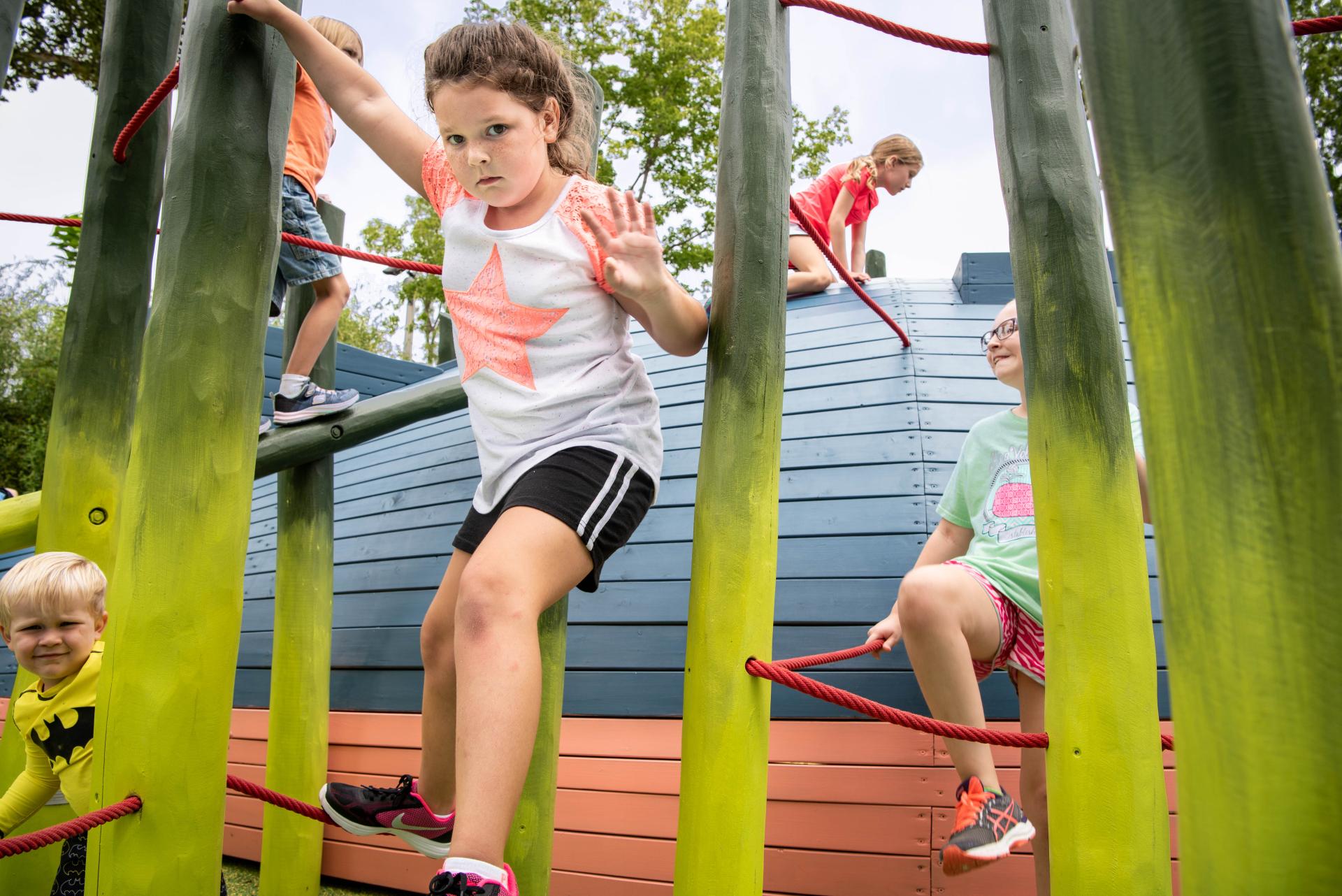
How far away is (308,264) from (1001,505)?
7.61 ft

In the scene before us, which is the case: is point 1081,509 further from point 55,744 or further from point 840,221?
point 840,221

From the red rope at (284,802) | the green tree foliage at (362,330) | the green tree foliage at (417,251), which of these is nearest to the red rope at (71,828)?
the red rope at (284,802)

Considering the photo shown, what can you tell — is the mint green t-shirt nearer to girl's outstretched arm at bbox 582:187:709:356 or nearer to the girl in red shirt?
girl's outstretched arm at bbox 582:187:709:356

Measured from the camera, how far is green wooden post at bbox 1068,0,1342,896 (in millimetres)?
675

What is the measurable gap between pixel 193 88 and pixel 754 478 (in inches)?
46.3

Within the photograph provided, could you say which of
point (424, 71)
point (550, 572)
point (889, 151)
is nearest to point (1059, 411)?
point (550, 572)

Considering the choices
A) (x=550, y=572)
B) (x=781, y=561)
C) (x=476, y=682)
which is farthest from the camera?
(x=781, y=561)

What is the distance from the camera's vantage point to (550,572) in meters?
1.61

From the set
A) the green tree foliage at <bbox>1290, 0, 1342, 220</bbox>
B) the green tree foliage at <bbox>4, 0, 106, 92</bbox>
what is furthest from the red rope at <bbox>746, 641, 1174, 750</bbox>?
the green tree foliage at <bbox>4, 0, 106, 92</bbox>

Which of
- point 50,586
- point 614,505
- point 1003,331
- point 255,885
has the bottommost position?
point 255,885

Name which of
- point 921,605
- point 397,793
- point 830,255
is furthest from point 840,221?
point 397,793

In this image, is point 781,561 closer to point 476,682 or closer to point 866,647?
point 866,647

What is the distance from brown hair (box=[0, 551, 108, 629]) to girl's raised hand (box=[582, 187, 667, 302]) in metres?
1.35

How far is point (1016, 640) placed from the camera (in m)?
2.29
